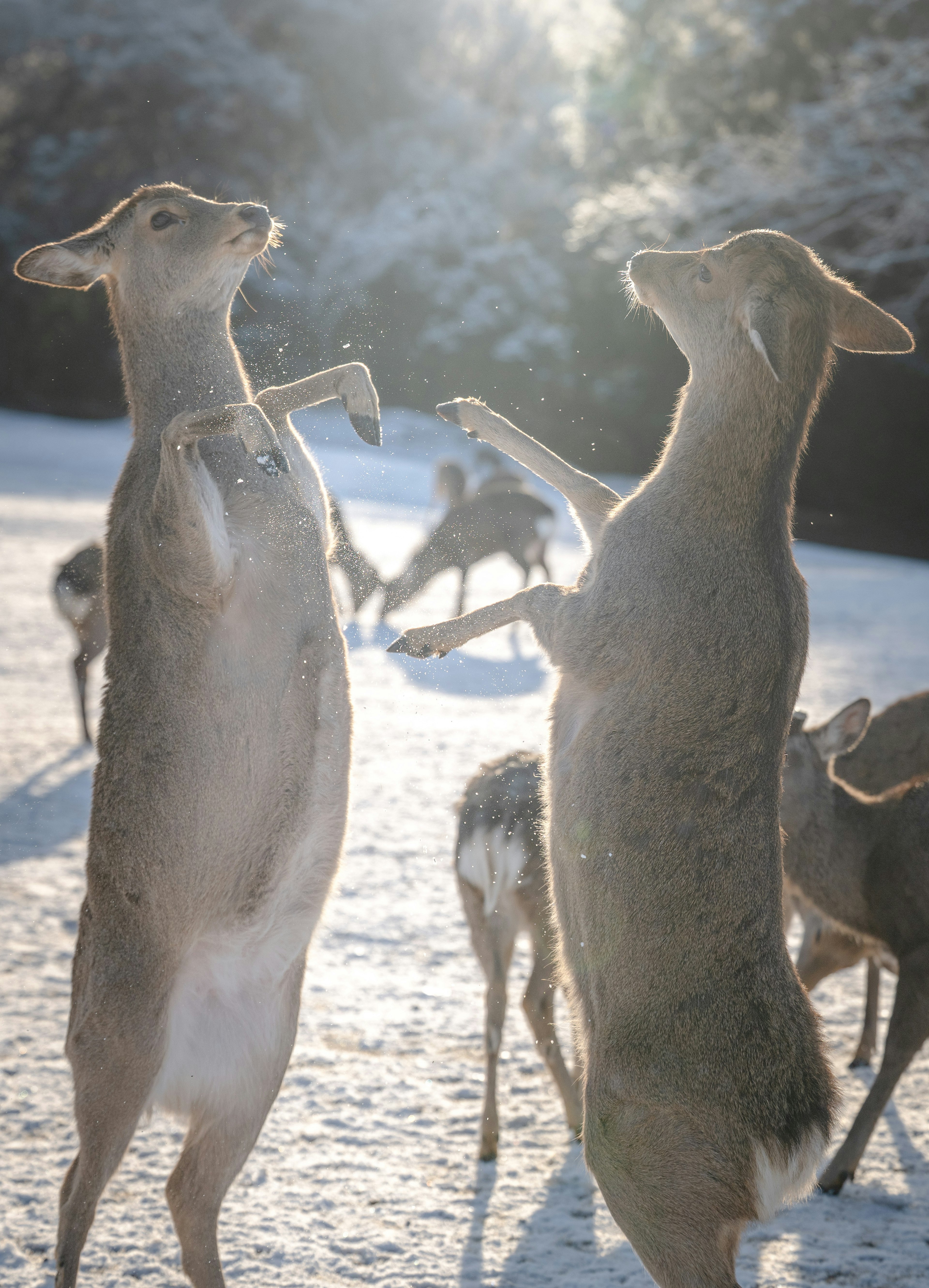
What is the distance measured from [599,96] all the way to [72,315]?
48.5ft

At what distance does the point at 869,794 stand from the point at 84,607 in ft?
18.0

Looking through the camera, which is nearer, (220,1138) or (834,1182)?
(220,1138)

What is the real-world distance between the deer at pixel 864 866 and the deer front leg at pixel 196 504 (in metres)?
2.09

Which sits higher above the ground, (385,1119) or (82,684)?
(82,684)

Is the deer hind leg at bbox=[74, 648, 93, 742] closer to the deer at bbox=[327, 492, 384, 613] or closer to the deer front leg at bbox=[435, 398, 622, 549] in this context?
the deer at bbox=[327, 492, 384, 613]

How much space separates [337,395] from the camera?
10.6 ft

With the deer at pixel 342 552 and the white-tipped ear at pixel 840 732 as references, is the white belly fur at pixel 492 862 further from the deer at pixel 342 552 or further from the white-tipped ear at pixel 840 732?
the white-tipped ear at pixel 840 732

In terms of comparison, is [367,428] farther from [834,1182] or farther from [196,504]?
[834,1182]

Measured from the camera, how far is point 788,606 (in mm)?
2979

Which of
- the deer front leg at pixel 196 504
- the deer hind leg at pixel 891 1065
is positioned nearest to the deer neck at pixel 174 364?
the deer front leg at pixel 196 504

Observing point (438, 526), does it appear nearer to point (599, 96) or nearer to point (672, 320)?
point (672, 320)

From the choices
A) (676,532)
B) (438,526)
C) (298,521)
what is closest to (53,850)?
(298,521)

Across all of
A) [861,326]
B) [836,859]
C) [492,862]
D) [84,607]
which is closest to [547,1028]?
[492,862]

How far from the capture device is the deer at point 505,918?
4086 millimetres
